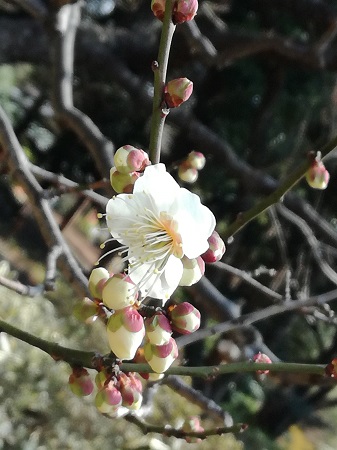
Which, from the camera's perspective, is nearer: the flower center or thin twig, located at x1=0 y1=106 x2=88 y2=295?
the flower center

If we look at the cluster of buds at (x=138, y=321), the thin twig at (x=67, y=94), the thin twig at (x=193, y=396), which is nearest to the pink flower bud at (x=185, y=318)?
the cluster of buds at (x=138, y=321)

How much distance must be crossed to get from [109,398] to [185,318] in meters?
0.06

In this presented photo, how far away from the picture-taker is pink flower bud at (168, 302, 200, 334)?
28 centimetres

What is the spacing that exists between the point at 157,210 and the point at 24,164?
1.15 ft

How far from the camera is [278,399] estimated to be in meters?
1.79

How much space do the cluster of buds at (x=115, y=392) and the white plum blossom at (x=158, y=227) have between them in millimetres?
55

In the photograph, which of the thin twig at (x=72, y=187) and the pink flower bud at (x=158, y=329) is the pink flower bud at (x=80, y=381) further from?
the thin twig at (x=72, y=187)

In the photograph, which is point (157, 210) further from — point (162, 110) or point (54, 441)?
point (54, 441)

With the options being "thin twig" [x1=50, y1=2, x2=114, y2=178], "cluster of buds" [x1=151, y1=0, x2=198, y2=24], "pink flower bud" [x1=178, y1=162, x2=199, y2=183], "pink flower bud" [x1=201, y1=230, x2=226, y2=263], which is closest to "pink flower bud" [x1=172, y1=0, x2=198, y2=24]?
"cluster of buds" [x1=151, y1=0, x2=198, y2=24]

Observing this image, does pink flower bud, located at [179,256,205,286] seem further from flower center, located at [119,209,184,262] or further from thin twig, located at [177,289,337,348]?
thin twig, located at [177,289,337,348]

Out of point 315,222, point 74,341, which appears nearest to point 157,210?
point 315,222

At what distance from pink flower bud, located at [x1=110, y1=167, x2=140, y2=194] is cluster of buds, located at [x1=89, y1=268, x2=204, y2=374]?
44 mm

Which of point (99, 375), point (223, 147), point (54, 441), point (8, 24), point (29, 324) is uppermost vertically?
point (8, 24)

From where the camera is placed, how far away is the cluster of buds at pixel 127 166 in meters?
0.27
